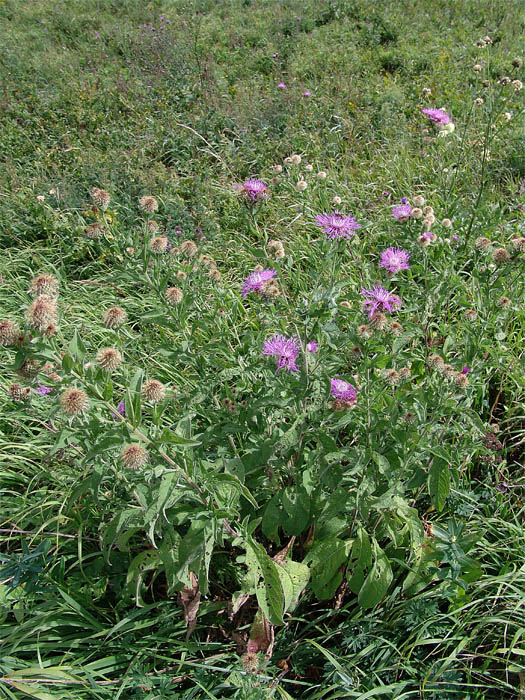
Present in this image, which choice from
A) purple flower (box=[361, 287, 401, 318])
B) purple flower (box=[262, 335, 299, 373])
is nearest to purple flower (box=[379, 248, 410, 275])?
purple flower (box=[361, 287, 401, 318])

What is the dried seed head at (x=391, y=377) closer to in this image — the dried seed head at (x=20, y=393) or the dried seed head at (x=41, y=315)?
the dried seed head at (x=41, y=315)

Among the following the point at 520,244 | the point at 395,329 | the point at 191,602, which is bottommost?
the point at 191,602

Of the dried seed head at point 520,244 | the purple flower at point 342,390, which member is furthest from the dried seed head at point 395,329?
the dried seed head at point 520,244

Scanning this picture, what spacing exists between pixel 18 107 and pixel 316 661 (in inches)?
298

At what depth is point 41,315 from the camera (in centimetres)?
157

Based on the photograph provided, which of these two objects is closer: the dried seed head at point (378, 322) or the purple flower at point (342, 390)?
the dried seed head at point (378, 322)

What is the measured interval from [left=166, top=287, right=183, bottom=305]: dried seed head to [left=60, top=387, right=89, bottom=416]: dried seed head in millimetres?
697

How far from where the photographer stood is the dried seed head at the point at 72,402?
1562 mm

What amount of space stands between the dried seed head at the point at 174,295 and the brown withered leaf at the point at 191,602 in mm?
1063

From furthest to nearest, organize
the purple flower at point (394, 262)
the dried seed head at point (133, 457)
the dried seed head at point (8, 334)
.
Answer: the purple flower at point (394, 262) < the dried seed head at point (8, 334) < the dried seed head at point (133, 457)

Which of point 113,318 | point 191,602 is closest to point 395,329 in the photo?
point 113,318

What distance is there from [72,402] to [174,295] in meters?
0.74

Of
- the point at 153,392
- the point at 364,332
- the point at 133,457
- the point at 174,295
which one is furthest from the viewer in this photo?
the point at 174,295

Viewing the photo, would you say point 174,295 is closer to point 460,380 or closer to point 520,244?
point 460,380
